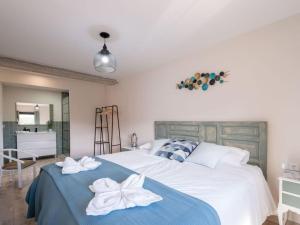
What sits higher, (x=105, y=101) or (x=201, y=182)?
(x=105, y=101)

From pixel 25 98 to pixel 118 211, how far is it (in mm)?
5207

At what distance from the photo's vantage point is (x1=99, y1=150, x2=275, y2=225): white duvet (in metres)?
1.28

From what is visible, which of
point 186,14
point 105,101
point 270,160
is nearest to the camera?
point 186,14

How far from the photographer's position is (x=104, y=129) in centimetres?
510

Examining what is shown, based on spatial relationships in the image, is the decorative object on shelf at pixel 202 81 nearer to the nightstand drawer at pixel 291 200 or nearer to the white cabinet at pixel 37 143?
the nightstand drawer at pixel 291 200

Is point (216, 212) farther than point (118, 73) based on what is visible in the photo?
No

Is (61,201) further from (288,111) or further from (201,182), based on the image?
(288,111)

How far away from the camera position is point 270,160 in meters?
2.05

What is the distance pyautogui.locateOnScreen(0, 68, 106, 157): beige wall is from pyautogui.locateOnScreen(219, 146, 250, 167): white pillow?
12.3 ft

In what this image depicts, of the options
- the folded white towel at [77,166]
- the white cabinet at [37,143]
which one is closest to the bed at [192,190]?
the folded white towel at [77,166]

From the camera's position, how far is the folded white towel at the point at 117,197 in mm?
1035

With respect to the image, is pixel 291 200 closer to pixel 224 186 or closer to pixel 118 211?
pixel 224 186

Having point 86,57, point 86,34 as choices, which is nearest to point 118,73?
point 86,57

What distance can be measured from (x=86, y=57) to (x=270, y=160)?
130 inches
